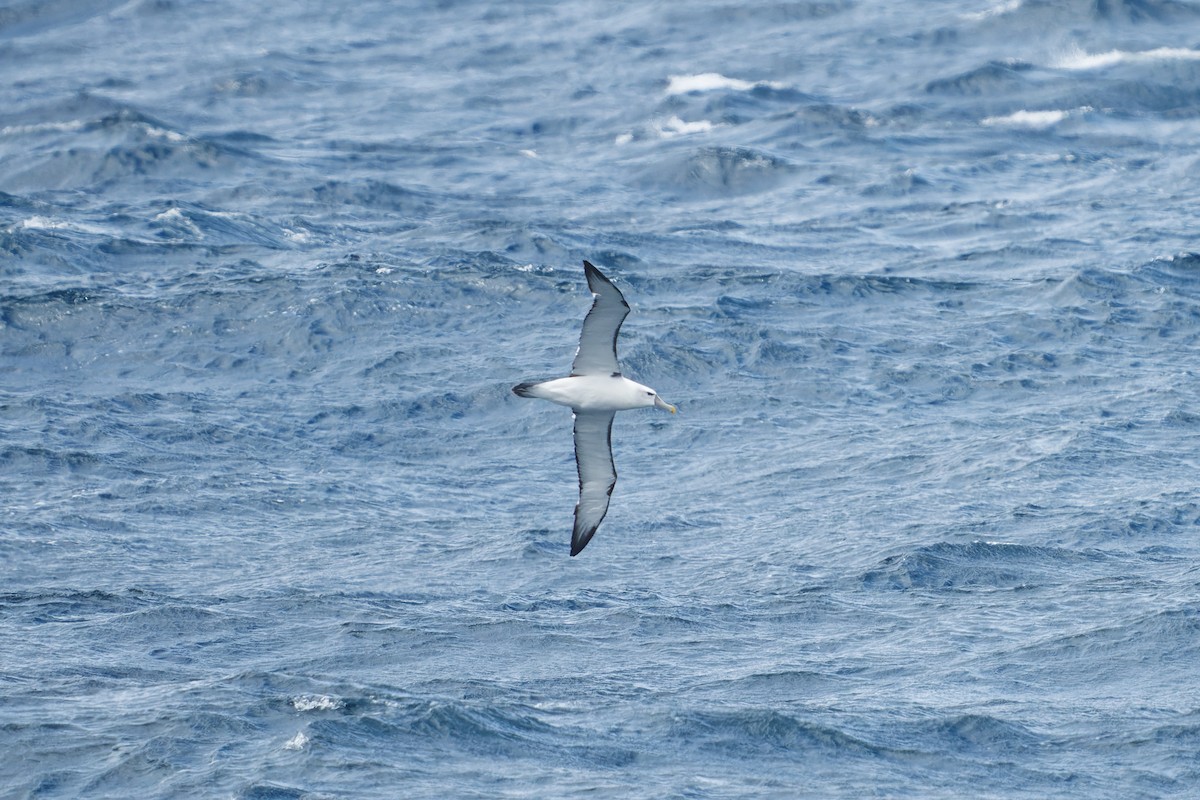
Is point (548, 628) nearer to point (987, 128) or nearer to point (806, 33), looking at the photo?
point (987, 128)

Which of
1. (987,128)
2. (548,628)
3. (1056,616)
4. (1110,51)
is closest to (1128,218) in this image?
(987,128)

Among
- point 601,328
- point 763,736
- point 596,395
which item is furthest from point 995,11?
point 763,736

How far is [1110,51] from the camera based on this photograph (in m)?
52.8

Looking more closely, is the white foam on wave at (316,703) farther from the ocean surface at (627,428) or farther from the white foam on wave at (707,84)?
the white foam on wave at (707,84)

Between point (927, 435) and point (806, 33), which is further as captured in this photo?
point (806, 33)

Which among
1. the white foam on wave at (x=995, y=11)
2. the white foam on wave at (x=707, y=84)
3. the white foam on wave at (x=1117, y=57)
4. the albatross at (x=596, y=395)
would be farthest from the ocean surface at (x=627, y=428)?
the albatross at (x=596, y=395)

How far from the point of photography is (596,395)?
76.3 ft

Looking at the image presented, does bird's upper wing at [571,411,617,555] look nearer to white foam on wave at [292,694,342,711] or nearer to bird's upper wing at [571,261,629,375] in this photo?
bird's upper wing at [571,261,629,375]

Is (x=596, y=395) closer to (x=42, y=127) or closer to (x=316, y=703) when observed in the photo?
(x=316, y=703)

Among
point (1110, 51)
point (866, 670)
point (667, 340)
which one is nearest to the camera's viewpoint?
point (866, 670)

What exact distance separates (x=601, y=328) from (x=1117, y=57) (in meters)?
34.5

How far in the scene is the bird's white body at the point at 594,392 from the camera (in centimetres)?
2295

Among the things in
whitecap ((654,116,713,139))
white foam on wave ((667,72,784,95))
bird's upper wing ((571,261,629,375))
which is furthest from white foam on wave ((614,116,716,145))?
bird's upper wing ((571,261,629,375))

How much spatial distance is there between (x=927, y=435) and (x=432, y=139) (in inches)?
876
